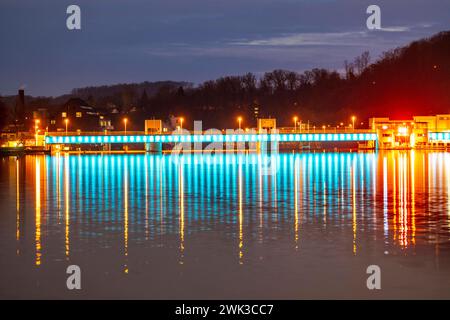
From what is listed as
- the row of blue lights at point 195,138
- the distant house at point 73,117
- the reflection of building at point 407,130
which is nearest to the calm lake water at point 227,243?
the row of blue lights at point 195,138

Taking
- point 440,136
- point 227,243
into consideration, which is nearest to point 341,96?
point 440,136

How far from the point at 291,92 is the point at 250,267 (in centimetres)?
17552

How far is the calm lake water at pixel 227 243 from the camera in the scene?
14.8 m

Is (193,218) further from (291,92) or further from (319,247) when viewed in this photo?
(291,92)

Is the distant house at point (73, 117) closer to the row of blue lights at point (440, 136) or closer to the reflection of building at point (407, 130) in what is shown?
the reflection of building at point (407, 130)

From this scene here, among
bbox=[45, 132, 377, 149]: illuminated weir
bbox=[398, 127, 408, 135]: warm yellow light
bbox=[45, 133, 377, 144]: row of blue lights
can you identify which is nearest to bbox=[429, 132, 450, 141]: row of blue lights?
bbox=[398, 127, 408, 135]: warm yellow light

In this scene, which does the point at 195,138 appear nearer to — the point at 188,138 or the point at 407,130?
the point at 188,138

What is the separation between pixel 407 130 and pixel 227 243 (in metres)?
123

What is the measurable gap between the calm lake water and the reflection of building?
102811mm

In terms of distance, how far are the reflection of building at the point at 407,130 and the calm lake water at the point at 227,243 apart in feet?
337

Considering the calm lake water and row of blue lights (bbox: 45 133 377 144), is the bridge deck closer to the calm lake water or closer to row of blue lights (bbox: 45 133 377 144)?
row of blue lights (bbox: 45 133 377 144)

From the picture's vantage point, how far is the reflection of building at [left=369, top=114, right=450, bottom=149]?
137m

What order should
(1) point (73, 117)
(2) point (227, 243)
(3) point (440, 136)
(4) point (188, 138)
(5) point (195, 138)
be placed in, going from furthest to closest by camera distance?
(1) point (73, 117) < (3) point (440, 136) < (4) point (188, 138) < (5) point (195, 138) < (2) point (227, 243)

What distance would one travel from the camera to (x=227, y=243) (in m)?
19.5
